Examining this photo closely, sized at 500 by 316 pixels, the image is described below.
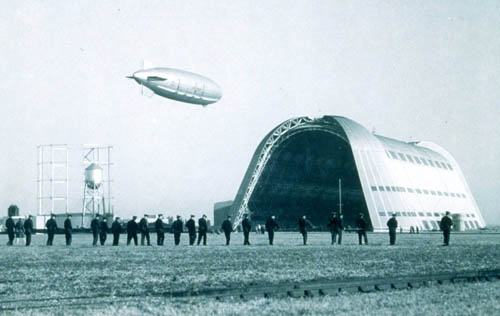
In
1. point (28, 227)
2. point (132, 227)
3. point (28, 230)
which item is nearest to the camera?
point (132, 227)

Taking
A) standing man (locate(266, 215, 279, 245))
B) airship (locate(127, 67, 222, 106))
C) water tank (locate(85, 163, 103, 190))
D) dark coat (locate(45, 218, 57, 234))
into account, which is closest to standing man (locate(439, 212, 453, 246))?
standing man (locate(266, 215, 279, 245))

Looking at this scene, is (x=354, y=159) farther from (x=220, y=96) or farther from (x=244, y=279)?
(x=244, y=279)

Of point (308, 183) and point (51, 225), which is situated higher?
point (308, 183)

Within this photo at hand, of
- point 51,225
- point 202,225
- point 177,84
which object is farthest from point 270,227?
point 177,84

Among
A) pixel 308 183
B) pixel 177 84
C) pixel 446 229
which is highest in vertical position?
pixel 177 84

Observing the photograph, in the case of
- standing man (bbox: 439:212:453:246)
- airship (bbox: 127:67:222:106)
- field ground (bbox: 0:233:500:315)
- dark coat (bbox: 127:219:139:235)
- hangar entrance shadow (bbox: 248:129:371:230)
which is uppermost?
airship (bbox: 127:67:222:106)

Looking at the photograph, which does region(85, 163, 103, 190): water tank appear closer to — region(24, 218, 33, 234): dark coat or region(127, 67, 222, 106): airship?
region(127, 67, 222, 106): airship

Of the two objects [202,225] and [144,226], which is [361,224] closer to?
[202,225]

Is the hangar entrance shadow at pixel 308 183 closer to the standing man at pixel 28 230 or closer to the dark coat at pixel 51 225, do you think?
the standing man at pixel 28 230
